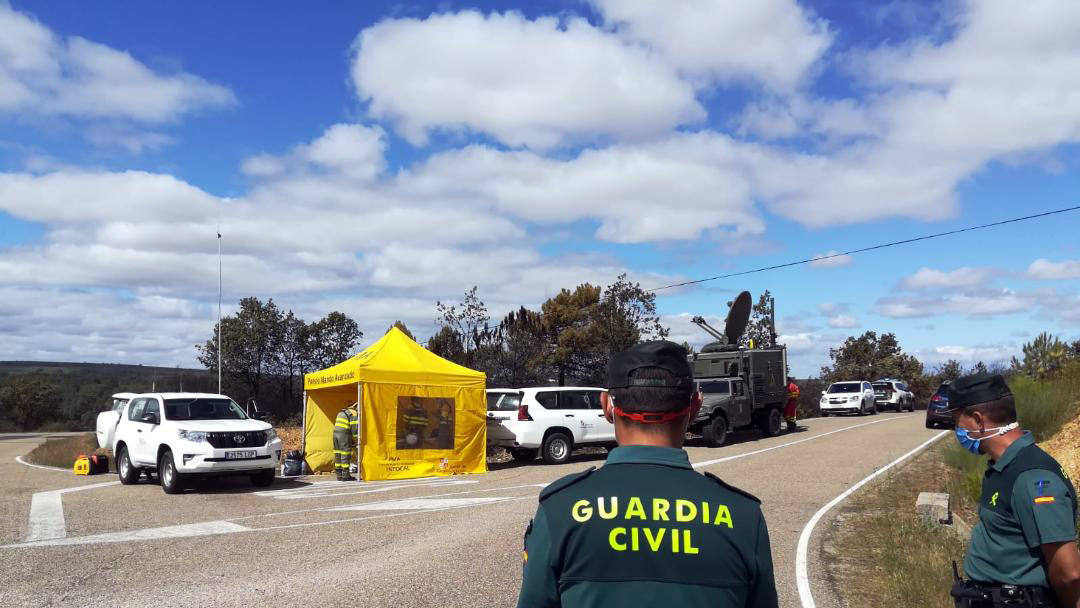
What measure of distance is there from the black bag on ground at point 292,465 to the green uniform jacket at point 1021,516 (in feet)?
49.3

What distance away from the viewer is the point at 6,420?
52719 mm

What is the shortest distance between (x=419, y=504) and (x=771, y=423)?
14.8 meters

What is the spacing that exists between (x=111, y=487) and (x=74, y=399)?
50.6m

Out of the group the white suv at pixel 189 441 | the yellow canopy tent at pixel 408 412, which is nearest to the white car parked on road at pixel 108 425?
the white suv at pixel 189 441

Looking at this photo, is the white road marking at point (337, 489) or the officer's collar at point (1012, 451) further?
the white road marking at point (337, 489)

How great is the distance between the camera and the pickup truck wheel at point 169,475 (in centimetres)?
1385

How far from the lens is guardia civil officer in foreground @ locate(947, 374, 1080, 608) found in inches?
128

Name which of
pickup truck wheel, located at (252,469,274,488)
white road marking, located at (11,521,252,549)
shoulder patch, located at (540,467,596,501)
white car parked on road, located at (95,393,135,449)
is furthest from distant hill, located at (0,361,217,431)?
shoulder patch, located at (540,467,596,501)

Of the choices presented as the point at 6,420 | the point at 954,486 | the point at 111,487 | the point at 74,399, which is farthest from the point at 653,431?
the point at 74,399

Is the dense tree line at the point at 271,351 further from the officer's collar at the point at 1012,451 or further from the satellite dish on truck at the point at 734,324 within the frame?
the officer's collar at the point at 1012,451

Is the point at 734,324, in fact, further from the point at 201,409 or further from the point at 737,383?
the point at 201,409

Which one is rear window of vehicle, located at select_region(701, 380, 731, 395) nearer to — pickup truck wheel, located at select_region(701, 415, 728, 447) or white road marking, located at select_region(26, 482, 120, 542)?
pickup truck wheel, located at select_region(701, 415, 728, 447)

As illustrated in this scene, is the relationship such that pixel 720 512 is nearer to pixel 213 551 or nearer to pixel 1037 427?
pixel 213 551

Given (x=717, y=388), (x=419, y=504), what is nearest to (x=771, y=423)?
(x=717, y=388)
